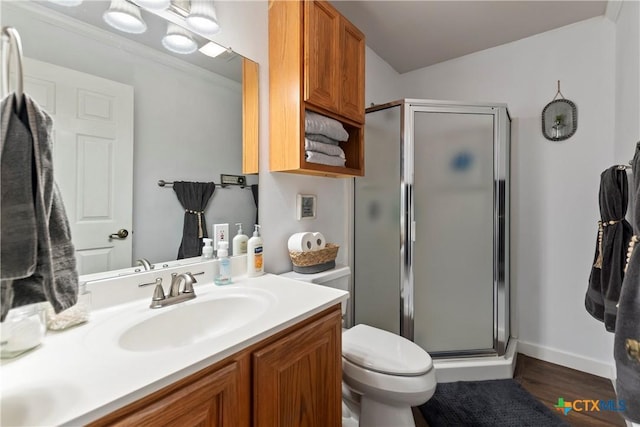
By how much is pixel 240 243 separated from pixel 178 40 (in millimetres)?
900

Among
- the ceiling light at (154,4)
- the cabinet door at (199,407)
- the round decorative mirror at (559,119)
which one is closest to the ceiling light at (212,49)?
the ceiling light at (154,4)

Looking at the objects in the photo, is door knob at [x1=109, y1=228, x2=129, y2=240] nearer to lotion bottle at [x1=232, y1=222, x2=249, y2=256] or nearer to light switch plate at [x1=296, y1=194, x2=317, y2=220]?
lotion bottle at [x1=232, y1=222, x2=249, y2=256]

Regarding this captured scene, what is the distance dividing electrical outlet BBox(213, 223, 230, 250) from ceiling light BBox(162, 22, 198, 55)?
2.46ft

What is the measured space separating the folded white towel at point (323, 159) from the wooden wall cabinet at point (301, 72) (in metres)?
0.03

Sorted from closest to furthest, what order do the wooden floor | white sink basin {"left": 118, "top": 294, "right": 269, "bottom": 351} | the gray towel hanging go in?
the gray towel hanging, white sink basin {"left": 118, "top": 294, "right": 269, "bottom": 351}, the wooden floor

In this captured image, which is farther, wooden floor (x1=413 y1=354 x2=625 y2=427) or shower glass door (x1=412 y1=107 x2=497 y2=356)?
shower glass door (x1=412 y1=107 x2=497 y2=356)

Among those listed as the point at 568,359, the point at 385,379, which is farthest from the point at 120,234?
the point at 568,359

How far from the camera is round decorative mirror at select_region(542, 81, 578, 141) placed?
6.75ft

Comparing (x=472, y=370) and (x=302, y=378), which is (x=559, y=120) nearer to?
(x=472, y=370)

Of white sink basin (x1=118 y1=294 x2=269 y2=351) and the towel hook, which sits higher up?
the towel hook

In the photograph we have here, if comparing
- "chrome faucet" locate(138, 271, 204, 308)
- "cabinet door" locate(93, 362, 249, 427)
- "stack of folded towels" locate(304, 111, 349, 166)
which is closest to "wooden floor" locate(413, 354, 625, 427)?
"cabinet door" locate(93, 362, 249, 427)

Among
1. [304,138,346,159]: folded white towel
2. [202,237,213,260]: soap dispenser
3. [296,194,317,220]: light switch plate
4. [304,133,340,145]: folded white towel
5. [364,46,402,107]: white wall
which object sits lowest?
[202,237,213,260]: soap dispenser

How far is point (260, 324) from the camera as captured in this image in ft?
2.72

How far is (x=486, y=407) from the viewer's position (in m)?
1.63
